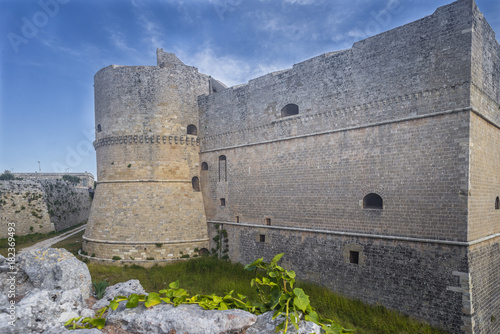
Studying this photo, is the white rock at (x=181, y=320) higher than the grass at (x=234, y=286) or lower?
higher

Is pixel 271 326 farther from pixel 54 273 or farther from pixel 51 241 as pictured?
pixel 51 241

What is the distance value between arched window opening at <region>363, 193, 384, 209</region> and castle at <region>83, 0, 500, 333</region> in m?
0.08

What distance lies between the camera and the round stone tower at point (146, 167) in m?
15.1

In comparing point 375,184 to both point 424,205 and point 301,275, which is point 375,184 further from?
point 301,275

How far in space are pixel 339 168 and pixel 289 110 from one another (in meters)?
3.66

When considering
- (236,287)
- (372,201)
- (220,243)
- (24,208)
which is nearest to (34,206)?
(24,208)

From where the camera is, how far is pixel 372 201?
1080 centimetres

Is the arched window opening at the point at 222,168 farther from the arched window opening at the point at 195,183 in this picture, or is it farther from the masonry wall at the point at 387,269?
the masonry wall at the point at 387,269

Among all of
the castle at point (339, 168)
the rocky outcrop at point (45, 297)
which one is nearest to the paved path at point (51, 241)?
the castle at point (339, 168)

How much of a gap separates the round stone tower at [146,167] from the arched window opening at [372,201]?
8594 millimetres

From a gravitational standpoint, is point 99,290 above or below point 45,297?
below

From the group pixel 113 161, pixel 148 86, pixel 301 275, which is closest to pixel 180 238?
pixel 113 161

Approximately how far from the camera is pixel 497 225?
10539 millimetres

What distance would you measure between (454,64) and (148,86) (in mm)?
13382
